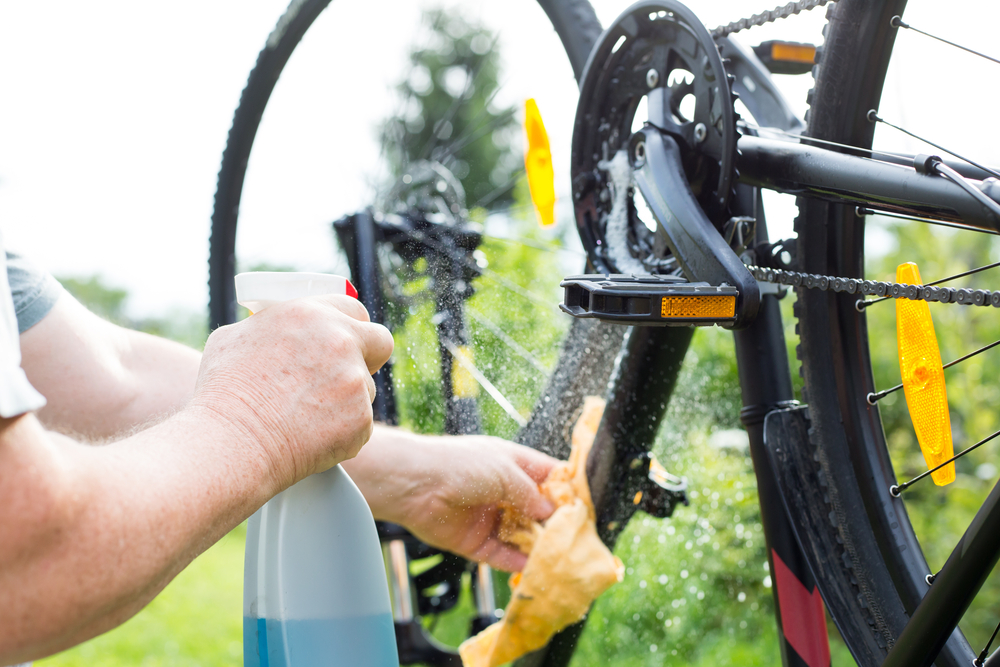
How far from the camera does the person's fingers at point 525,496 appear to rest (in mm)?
903

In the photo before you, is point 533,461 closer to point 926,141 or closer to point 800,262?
point 800,262

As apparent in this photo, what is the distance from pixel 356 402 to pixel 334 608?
21 cm

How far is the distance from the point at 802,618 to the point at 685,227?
0.39 meters

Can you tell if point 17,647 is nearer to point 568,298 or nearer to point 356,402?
point 356,402

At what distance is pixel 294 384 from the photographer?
1.71ft

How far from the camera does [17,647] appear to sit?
1.33 feet

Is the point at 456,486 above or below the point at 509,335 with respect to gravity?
below

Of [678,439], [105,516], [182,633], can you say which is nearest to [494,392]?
[678,439]

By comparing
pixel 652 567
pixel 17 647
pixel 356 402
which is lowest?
pixel 652 567

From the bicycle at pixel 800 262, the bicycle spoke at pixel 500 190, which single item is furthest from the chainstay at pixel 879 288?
the bicycle spoke at pixel 500 190

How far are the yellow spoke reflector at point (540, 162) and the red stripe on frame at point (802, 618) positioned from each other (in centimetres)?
51

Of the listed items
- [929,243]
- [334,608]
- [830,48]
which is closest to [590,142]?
[830,48]

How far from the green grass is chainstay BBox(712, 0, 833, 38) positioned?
2124mm

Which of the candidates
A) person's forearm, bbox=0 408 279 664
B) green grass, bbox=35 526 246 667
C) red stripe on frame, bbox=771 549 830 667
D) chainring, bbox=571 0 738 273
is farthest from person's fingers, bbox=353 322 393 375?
green grass, bbox=35 526 246 667
